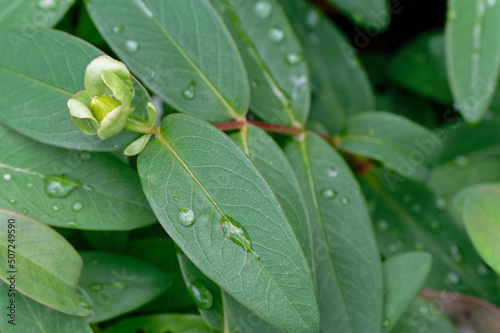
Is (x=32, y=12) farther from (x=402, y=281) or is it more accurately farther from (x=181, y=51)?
(x=402, y=281)

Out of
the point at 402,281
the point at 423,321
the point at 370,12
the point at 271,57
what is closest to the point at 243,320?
the point at 402,281

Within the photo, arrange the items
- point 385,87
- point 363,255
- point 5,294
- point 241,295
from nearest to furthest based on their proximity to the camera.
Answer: point 241,295, point 5,294, point 363,255, point 385,87

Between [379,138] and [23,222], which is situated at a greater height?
[23,222]

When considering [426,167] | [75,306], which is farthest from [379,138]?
[75,306]

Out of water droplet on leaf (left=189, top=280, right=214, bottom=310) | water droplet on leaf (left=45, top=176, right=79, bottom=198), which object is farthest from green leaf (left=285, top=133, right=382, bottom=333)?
water droplet on leaf (left=45, top=176, right=79, bottom=198)

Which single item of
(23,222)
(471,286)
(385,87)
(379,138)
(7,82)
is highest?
(7,82)

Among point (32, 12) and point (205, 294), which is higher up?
point (32, 12)

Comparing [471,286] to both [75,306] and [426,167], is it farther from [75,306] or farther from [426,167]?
[75,306]
